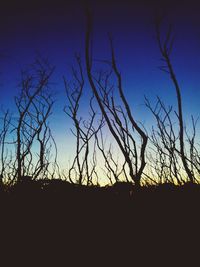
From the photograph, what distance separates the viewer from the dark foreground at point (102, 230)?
2.50 meters

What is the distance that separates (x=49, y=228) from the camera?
3.11 meters

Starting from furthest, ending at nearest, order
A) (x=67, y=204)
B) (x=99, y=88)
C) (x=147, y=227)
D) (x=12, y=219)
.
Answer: (x=99, y=88) → (x=67, y=204) → (x=12, y=219) → (x=147, y=227)

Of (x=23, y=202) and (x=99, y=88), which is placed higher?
(x=99, y=88)

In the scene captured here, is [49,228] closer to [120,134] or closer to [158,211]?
[158,211]

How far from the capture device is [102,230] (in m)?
3.03

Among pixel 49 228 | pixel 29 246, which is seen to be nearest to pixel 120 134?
pixel 49 228

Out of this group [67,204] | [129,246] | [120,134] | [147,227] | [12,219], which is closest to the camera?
[129,246]

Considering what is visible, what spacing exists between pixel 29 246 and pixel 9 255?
23cm

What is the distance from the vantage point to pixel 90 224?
3166mm

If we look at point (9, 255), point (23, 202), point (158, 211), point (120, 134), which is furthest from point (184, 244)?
point (120, 134)

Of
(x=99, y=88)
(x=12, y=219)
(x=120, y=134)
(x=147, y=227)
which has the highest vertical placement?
(x=99, y=88)

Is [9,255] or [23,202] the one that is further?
[23,202]

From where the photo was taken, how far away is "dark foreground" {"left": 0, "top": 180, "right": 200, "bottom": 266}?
2.50 m

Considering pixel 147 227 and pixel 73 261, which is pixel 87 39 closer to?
pixel 147 227
